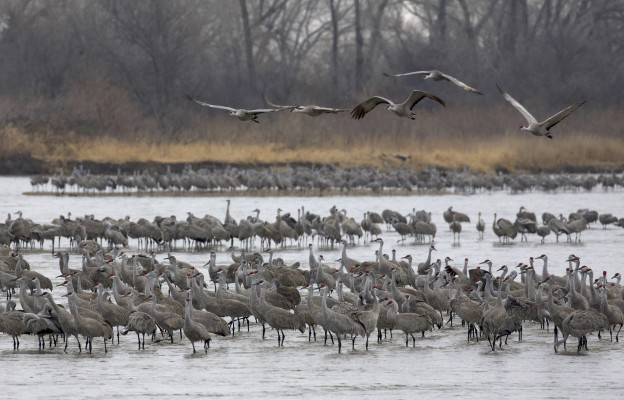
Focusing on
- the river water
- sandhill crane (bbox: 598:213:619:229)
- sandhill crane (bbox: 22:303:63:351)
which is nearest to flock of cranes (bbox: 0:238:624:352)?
sandhill crane (bbox: 22:303:63:351)

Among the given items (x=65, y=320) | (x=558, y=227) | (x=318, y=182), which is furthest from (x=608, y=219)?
(x=65, y=320)

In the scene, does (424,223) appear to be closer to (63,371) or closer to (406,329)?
(406,329)

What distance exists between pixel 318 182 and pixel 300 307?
22990 millimetres

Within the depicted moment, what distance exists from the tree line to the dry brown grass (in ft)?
7.19

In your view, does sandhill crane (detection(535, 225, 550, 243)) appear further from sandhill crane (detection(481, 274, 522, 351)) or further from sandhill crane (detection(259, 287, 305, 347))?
sandhill crane (detection(259, 287, 305, 347))

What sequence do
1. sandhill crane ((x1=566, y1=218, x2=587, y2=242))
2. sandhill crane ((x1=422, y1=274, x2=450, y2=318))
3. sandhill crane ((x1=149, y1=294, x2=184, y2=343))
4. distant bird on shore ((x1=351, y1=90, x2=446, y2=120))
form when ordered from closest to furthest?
distant bird on shore ((x1=351, y1=90, x2=446, y2=120)), sandhill crane ((x1=149, y1=294, x2=184, y2=343)), sandhill crane ((x1=422, y1=274, x2=450, y2=318)), sandhill crane ((x1=566, y1=218, x2=587, y2=242))

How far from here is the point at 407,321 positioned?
44.1ft

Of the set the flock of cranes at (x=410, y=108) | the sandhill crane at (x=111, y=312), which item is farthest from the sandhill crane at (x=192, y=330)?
the flock of cranes at (x=410, y=108)

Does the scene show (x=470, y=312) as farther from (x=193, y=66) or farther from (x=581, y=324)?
(x=193, y=66)

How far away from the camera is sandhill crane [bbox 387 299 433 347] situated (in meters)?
13.4

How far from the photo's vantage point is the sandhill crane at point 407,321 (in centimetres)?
1341

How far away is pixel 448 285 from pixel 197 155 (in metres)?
28.8

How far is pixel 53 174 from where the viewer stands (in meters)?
42.8

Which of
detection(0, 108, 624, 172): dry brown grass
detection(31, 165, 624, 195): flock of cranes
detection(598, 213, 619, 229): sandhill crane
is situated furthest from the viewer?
detection(0, 108, 624, 172): dry brown grass
